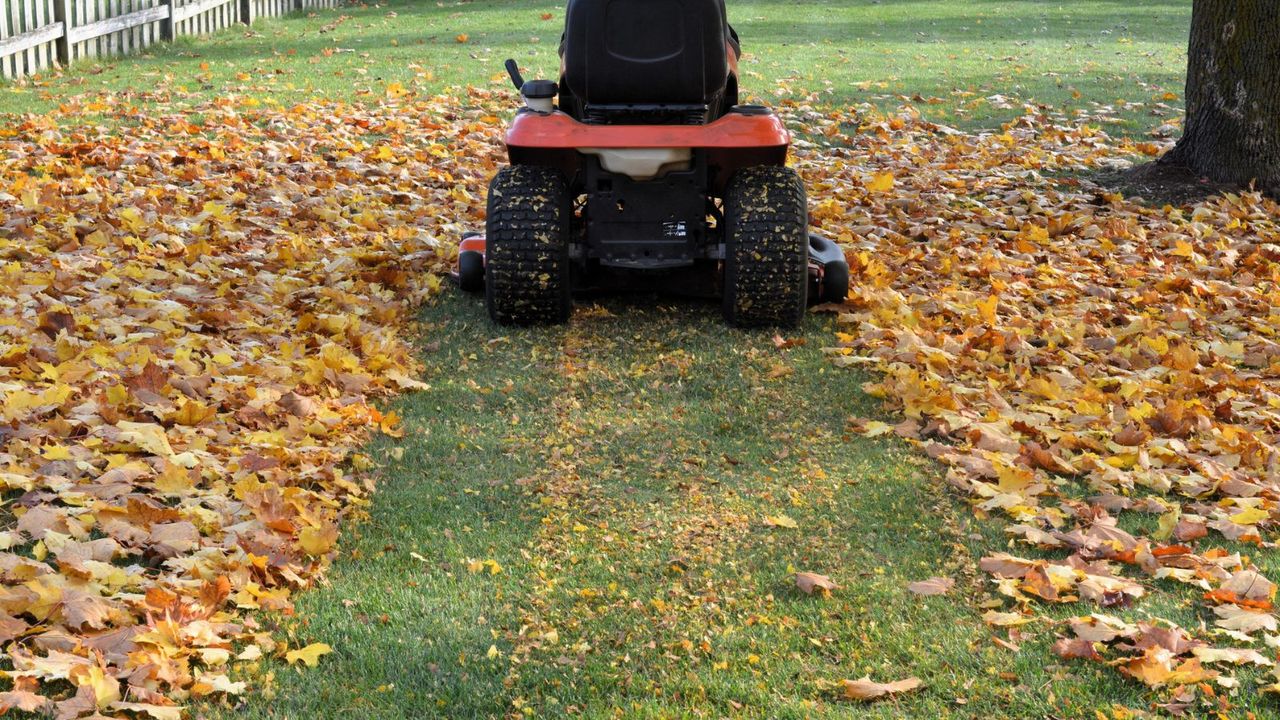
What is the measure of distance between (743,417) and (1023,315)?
1.86 m

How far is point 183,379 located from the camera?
187 inches

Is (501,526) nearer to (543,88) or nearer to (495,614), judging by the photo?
(495,614)

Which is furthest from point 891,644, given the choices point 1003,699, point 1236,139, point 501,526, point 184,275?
point 1236,139

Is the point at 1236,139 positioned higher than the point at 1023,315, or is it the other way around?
the point at 1236,139

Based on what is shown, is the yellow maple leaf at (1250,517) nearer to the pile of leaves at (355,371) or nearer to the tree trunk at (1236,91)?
the pile of leaves at (355,371)

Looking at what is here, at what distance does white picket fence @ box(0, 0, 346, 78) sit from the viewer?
11.3 m

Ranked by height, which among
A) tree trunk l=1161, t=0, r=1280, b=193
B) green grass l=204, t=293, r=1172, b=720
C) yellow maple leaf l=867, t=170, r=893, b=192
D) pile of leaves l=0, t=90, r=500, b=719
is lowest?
green grass l=204, t=293, r=1172, b=720

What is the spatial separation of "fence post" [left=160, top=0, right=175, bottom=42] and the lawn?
9711 millimetres

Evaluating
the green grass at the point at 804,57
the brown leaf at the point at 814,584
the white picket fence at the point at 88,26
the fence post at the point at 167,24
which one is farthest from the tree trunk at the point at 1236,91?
the fence post at the point at 167,24

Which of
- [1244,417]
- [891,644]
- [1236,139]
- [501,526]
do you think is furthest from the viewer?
[1236,139]

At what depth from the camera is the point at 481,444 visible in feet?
15.3

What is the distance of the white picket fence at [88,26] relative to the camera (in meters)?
11.3

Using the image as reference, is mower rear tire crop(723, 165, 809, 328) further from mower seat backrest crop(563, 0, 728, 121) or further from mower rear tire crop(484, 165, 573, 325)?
mower rear tire crop(484, 165, 573, 325)

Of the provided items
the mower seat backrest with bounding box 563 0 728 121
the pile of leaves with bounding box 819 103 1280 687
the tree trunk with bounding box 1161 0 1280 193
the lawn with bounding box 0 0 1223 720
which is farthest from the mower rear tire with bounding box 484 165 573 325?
the tree trunk with bounding box 1161 0 1280 193
